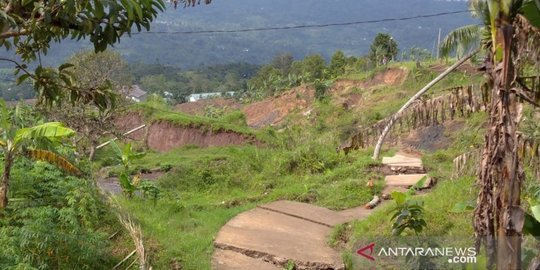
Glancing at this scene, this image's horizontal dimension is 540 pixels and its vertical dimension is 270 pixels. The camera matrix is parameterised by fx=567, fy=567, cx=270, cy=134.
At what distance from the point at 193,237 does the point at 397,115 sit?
11.0ft

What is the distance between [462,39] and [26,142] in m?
8.36

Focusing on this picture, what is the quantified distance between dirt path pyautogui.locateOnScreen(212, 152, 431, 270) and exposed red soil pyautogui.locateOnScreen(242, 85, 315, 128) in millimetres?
28755

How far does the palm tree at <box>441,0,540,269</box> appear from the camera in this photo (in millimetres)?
3260

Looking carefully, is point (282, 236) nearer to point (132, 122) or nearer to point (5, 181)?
point (5, 181)

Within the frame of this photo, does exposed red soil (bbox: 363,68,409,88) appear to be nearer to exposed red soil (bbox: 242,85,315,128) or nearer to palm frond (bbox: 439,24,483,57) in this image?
exposed red soil (bbox: 242,85,315,128)

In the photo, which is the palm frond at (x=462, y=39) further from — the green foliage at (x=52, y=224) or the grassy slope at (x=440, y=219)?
the green foliage at (x=52, y=224)

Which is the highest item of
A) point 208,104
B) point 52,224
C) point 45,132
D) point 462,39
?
point 462,39

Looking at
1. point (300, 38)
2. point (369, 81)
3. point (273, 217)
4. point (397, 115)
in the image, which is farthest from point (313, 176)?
point (300, 38)

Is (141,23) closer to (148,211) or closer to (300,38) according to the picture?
(148,211)

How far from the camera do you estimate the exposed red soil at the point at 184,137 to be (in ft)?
80.3

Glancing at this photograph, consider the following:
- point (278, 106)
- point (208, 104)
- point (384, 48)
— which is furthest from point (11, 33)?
point (208, 104)

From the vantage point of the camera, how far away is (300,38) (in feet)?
619

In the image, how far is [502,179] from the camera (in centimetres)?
329

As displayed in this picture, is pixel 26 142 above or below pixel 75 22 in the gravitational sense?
below
